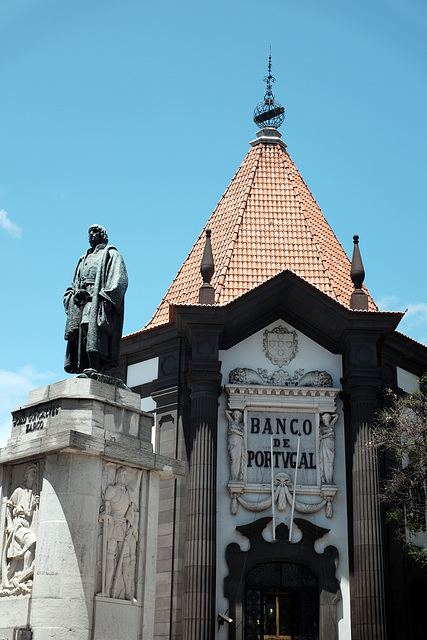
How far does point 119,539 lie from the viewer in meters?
13.0

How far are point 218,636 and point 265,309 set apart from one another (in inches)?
343

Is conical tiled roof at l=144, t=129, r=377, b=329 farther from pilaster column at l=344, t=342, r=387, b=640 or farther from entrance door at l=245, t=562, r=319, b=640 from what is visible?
entrance door at l=245, t=562, r=319, b=640

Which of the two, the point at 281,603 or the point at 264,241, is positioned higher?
the point at 264,241

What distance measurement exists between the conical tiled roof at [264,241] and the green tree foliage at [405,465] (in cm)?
446

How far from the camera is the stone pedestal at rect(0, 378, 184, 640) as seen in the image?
12.1m

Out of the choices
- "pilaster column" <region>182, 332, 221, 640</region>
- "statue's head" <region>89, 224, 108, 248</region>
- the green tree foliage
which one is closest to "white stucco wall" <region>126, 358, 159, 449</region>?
"pilaster column" <region>182, 332, 221, 640</region>

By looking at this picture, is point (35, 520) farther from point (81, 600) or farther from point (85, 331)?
point (85, 331)

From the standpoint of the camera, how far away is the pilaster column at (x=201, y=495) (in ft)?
73.7

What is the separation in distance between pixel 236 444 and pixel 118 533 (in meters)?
11.7

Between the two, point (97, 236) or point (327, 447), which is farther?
point (327, 447)

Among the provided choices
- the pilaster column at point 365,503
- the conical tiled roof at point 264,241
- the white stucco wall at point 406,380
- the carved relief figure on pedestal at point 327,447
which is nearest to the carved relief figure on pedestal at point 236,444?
the carved relief figure on pedestal at point 327,447

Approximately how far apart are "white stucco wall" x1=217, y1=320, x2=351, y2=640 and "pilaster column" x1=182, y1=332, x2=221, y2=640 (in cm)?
53

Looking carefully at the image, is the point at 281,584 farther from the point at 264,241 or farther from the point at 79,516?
the point at 79,516

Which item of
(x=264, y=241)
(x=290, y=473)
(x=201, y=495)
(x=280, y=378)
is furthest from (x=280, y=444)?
(x=264, y=241)
